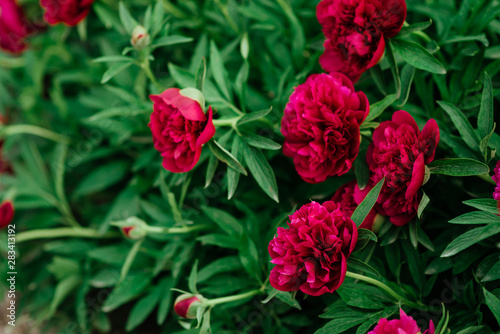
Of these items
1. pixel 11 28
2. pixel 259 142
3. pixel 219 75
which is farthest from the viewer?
pixel 11 28

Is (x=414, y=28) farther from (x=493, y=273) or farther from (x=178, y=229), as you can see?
(x=178, y=229)

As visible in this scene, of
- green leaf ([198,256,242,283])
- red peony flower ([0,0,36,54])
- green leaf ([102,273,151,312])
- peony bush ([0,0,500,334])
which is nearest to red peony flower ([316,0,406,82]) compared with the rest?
peony bush ([0,0,500,334])

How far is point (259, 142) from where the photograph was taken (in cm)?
77

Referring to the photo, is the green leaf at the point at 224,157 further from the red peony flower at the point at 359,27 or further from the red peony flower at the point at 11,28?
the red peony flower at the point at 11,28

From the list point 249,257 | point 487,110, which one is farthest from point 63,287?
point 487,110

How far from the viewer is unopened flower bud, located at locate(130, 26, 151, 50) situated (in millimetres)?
822

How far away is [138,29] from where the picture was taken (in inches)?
32.5

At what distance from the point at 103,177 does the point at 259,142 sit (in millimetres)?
668

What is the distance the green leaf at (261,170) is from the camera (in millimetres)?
771

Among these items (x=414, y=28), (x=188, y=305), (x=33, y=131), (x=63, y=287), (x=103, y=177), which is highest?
(x=414, y=28)

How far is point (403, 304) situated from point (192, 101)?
50 centimetres

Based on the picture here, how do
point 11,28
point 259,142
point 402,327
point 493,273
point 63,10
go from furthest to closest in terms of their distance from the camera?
1. point 11,28
2. point 63,10
3. point 259,142
4. point 493,273
5. point 402,327

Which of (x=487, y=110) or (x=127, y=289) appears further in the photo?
(x=127, y=289)

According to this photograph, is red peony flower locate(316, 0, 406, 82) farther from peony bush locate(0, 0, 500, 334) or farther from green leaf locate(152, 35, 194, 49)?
green leaf locate(152, 35, 194, 49)
